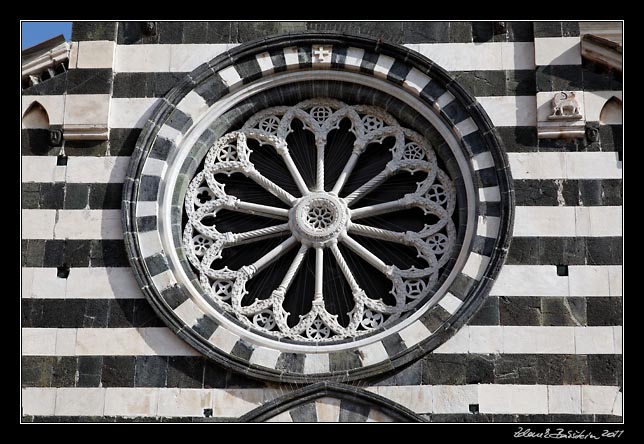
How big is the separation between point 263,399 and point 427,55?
14.3 feet

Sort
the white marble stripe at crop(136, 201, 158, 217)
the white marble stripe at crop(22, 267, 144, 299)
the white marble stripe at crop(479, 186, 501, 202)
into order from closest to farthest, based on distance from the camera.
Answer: the white marble stripe at crop(22, 267, 144, 299) → the white marble stripe at crop(479, 186, 501, 202) → the white marble stripe at crop(136, 201, 158, 217)

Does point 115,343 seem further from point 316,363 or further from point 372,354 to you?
point 372,354

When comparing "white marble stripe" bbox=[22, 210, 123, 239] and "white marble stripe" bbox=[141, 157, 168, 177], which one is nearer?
"white marble stripe" bbox=[22, 210, 123, 239]

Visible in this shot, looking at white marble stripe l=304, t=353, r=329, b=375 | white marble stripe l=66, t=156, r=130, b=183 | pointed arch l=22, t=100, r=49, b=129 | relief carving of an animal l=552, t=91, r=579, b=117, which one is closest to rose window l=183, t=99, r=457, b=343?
white marble stripe l=304, t=353, r=329, b=375

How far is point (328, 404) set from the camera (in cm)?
1566

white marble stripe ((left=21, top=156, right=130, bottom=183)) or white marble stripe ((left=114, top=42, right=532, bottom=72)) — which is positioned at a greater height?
white marble stripe ((left=114, top=42, right=532, bottom=72))

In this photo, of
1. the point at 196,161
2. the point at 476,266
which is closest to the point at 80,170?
the point at 196,161

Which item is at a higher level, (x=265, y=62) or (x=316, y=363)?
(x=265, y=62)

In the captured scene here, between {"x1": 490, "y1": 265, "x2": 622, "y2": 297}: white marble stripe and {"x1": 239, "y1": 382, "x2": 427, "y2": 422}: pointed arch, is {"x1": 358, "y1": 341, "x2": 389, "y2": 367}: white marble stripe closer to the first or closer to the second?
{"x1": 239, "y1": 382, "x2": 427, "y2": 422}: pointed arch

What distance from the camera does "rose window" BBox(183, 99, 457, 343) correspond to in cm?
1655

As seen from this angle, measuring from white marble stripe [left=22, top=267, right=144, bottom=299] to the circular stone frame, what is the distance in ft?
0.56

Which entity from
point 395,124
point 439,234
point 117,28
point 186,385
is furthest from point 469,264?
point 117,28

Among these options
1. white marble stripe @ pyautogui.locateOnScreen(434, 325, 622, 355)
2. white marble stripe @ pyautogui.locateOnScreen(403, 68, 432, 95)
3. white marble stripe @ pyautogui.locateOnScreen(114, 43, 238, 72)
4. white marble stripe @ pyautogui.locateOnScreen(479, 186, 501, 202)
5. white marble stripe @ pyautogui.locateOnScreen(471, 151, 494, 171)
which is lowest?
white marble stripe @ pyautogui.locateOnScreen(434, 325, 622, 355)

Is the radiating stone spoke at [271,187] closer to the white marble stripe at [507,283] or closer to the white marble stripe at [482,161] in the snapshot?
the white marble stripe at [507,283]
